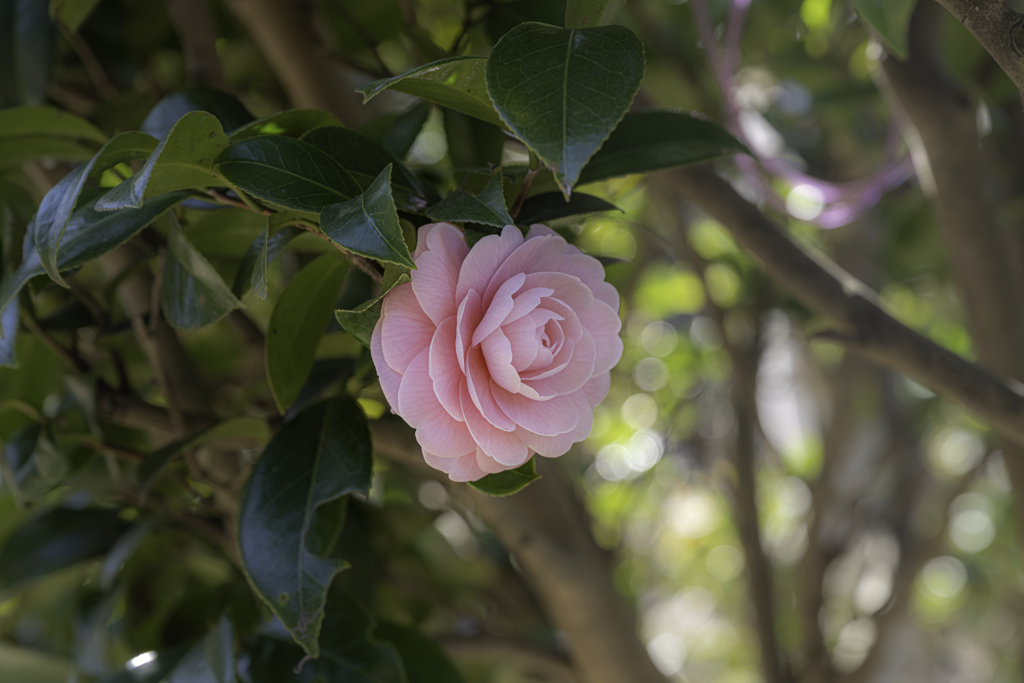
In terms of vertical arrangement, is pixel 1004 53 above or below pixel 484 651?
above

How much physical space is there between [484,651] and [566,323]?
0.44 metres

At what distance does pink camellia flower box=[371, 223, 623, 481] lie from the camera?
26 centimetres

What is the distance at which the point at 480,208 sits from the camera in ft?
0.85

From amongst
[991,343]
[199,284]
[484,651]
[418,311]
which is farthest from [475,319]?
[991,343]

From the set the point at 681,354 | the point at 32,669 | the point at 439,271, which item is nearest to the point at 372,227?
the point at 439,271

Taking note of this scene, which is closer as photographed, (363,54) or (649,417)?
(363,54)

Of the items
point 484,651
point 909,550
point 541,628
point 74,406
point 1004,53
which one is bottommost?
point 909,550

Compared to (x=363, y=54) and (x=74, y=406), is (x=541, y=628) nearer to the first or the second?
(x=74, y=406)

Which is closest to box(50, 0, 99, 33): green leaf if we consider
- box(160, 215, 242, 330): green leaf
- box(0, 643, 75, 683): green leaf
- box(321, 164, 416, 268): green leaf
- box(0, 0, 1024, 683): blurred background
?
→ box(0, 0, 1024, 683): blurred background

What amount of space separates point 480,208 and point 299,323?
15cm

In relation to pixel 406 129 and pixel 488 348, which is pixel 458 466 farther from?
pixel 406 129

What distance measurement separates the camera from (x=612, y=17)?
35 cm

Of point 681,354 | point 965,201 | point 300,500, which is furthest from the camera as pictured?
point 681,354

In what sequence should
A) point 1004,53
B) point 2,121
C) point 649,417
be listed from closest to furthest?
point 1004,53
point 2,121
point 649,417
